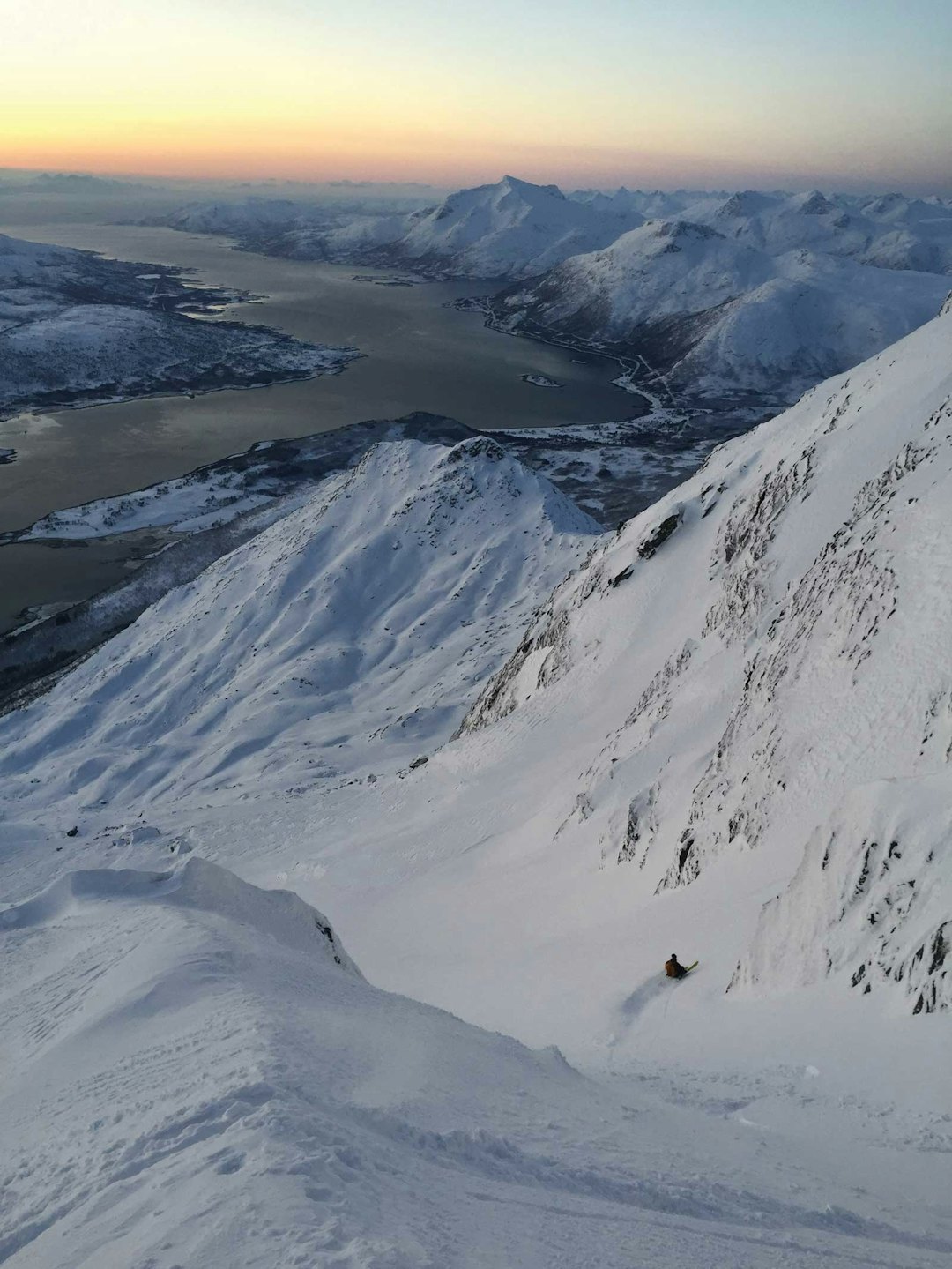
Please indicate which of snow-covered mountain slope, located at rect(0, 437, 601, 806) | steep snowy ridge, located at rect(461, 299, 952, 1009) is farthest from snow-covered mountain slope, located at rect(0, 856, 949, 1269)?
snow-covered mountain slope, located at rect(0, 437, 601, 806)

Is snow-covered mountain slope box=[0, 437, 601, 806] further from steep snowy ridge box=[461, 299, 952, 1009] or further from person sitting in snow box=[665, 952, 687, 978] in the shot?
person sitting in snow box=[665, 952, 687, 978]

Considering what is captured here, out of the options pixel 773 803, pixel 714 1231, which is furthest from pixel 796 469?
pixel 714 1231

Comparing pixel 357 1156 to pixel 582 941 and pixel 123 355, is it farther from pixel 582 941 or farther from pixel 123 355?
pixel 123 355

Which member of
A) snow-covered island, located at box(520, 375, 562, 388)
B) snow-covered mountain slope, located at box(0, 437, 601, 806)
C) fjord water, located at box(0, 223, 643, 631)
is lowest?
snow-covered mountain slope, located at box(0, 437, 601, 806)

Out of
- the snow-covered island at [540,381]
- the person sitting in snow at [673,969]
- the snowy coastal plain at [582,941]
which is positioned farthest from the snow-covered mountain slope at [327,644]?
the snow-covered island at [540,381]

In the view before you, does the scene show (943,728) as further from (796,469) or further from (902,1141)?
(796,469)

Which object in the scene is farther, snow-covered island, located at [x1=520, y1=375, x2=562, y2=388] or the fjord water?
snow-covered island, located at [x1=520, y1=375, x2=562, y2=388]

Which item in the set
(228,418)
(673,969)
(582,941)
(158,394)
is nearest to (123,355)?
(158,394)

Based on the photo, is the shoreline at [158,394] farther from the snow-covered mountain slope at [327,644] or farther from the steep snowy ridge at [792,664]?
the steep snowy ridge at [792,664]
